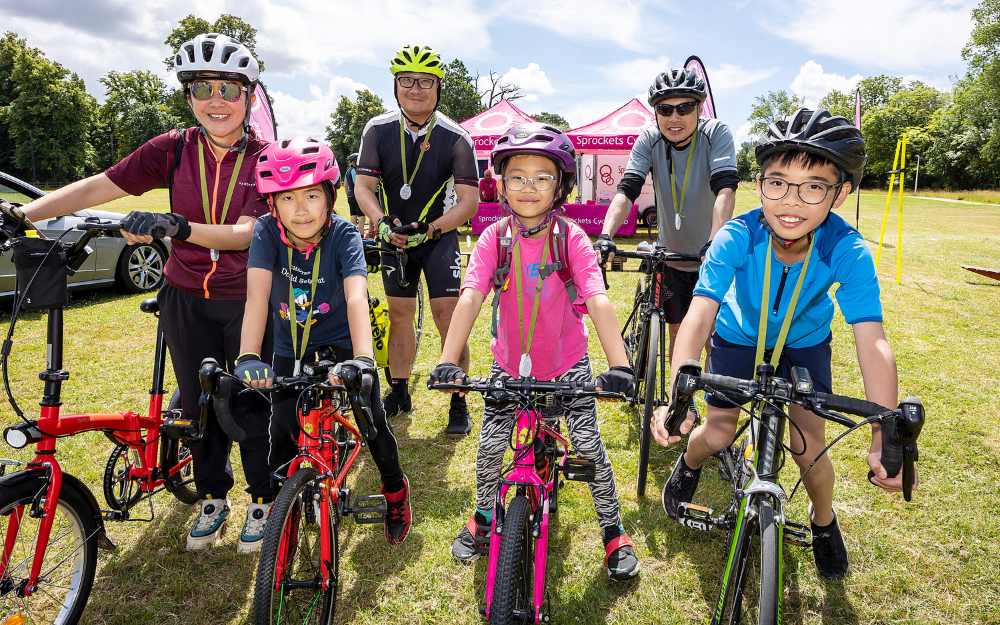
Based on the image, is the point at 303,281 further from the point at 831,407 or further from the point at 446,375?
the point at 831,407

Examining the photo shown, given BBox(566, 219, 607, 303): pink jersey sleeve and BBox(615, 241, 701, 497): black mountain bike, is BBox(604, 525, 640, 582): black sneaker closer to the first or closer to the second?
BBox(615, 241, 701, 497): black mountain bike

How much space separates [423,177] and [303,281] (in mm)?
2245

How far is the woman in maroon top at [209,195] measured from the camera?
327 centimetres

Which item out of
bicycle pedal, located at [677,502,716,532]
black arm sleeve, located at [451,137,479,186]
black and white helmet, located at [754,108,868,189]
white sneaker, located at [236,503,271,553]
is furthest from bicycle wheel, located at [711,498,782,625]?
black arm sleeve, located at [451,137,479,186]

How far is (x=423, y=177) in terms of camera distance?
5.07 metres

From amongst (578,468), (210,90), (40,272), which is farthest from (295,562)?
(210,90)

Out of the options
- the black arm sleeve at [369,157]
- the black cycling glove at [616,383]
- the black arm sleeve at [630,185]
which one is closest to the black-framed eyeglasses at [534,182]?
the black cycling glove at [616,383]

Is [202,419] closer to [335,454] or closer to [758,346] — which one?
[335,454]

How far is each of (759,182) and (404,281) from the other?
3.21m

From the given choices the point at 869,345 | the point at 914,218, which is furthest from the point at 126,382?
the point at 914,218

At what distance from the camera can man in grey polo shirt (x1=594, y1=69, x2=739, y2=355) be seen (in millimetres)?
4359

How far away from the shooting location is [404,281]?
513 centimetres

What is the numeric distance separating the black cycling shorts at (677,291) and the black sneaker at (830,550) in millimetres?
1925

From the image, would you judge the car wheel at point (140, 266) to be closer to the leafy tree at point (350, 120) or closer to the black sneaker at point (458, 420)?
the black sneaker at point (458, 420)
